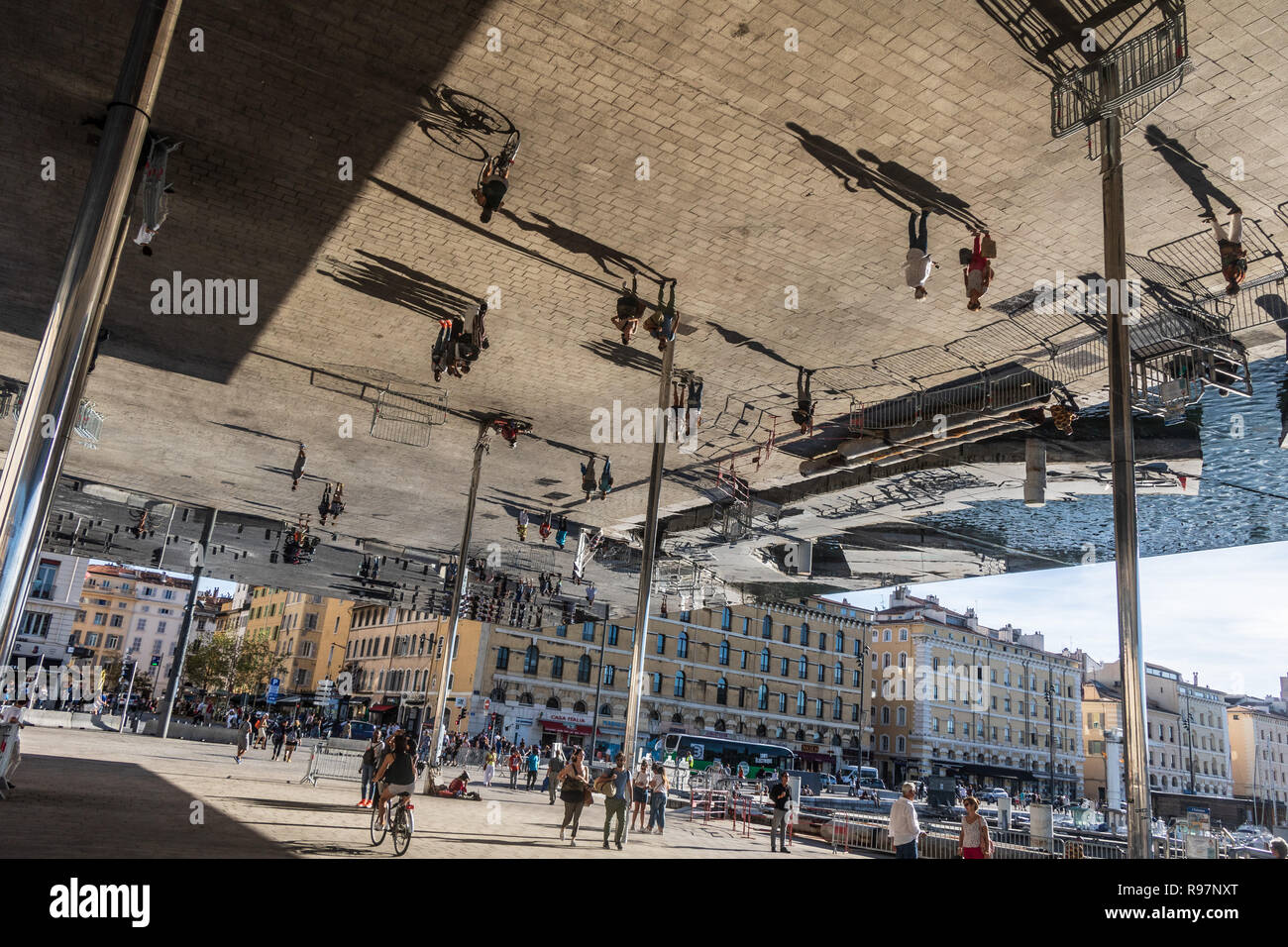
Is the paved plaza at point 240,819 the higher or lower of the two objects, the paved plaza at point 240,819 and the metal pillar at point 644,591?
the lower

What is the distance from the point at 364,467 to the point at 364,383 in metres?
6.79

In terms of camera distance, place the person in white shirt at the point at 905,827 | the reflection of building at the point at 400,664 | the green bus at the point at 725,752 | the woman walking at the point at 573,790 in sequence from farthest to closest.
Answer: the reflection of building at the point at 400,664 < the green bus at the point at 725,752 < the woman walking at the point at 573,790 < the person in white shirt at the point at 905,827

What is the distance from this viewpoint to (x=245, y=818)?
1436 cm

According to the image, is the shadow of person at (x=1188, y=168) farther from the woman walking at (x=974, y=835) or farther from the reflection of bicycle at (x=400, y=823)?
the reflection of bicycle at (x=400, y=823)

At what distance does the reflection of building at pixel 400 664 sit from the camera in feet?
217

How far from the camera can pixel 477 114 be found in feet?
34.5

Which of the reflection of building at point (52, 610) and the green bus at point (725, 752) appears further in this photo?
the reflection of building at point (52, 610)

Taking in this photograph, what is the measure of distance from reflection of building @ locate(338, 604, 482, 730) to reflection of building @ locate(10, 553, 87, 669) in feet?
89.8

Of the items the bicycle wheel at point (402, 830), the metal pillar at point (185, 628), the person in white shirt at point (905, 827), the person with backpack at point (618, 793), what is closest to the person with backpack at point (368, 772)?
the person with backpack at point (618, 793)

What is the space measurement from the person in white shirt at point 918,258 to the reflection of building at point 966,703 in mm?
77102

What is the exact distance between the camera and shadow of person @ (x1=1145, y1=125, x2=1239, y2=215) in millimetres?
9703

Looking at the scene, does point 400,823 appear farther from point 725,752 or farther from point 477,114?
point 725,752

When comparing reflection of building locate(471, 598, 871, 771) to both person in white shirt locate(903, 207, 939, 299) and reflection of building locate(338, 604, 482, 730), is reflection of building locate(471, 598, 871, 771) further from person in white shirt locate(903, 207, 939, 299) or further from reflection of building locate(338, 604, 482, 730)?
person in white shirt locate(903, 207, 939, 299)

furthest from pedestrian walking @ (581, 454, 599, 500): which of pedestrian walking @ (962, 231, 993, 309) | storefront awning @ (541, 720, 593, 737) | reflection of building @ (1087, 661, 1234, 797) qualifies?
reflection of building @ (1087, 661, 1234, 797)
